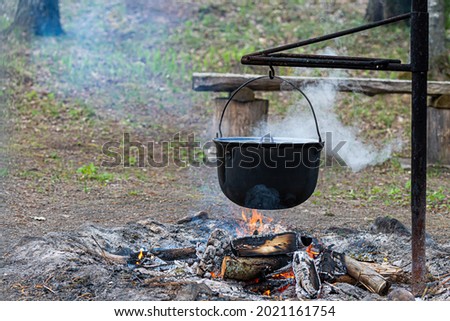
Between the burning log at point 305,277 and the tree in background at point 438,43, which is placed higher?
the tree in background at point 438,43

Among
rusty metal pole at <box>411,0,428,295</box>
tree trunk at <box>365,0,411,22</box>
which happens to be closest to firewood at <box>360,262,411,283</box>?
rusty metal pole at <box>411,0,428,295</box>

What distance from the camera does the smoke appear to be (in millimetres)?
7230

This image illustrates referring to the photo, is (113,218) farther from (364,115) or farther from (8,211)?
(364,115)

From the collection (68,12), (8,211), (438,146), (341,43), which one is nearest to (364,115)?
(438,146)

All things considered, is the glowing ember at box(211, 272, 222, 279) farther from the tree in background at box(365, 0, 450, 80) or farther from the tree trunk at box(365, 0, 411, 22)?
the tree trunk at box(365, 0, 411, 22)

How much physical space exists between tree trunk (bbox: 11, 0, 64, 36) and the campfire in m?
7.74

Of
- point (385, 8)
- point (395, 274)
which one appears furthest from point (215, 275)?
point (385, 8)

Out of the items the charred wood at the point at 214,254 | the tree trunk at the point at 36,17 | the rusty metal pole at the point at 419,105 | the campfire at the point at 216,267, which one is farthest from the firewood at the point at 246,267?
the tree trunk at the point at 36,17

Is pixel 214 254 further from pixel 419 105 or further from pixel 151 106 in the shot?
pixel 151 106

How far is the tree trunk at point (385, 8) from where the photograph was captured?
10.7 metres

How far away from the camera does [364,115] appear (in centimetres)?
894

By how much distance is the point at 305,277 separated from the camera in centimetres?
337

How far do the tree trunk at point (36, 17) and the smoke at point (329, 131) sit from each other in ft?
17.7

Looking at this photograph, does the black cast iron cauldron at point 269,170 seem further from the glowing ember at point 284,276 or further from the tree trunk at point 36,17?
the tree trunk at point 36,17
